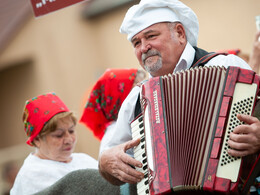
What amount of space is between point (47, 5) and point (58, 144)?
130 centimetres

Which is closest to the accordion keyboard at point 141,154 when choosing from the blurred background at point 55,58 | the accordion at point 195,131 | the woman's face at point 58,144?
the accordion at point 195,131

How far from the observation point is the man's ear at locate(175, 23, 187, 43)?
284 cm

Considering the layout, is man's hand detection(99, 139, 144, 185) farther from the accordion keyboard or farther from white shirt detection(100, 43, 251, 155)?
white shirt detection(100, 43, 251, 155)

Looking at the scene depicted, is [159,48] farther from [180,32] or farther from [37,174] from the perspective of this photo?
[37,174]

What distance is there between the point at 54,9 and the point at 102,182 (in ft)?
4.25

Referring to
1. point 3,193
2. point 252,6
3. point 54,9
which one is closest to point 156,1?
point 54,9

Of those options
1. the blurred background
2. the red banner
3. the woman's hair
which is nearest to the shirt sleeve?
the red banner

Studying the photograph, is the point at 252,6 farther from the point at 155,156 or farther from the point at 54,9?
the point at 155,156

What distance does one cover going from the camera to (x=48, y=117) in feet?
12.4

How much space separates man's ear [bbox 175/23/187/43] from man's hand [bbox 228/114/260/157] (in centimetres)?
90

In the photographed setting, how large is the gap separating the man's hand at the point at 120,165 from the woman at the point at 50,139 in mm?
1071

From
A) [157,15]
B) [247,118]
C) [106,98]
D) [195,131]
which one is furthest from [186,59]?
[106,98]

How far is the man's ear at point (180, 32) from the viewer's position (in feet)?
9.33

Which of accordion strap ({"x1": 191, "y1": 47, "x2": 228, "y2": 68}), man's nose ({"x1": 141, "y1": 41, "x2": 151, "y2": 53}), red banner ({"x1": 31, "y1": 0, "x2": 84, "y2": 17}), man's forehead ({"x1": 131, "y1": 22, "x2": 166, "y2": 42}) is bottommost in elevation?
accordion strap ({"x1": 191, "y1": 47, "x2": 228, "y2": 68})
